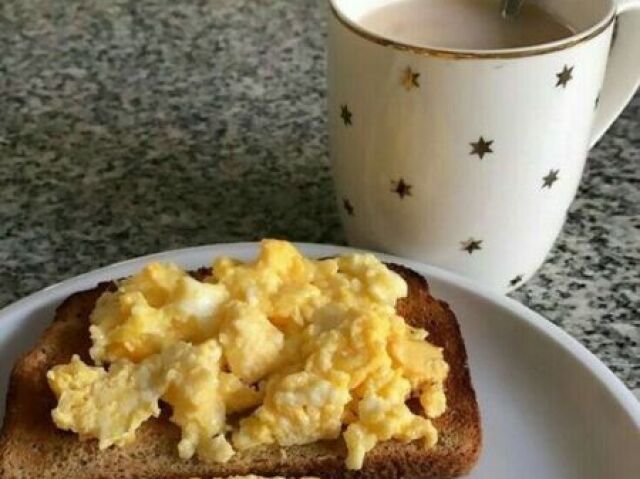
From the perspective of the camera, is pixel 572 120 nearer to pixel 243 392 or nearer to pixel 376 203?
pixel 376 203

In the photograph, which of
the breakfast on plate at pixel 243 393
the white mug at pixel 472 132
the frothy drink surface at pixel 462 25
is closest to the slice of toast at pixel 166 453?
the breakfast on plate at pixel 243 393

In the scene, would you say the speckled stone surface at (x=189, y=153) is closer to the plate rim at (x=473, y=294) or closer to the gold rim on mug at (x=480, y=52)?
the plate rim at (x=473, y=294)

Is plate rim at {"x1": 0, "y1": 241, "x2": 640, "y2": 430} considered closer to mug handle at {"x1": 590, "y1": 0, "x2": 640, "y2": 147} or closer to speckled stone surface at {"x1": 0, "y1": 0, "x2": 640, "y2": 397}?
speckled stone surface at {"x1": 0, "y1": 0, "x2": 640, "y2": 397}

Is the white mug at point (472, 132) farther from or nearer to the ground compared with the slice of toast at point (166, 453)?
farther from the ground

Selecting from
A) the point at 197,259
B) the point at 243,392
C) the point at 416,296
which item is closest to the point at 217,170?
the point at 197,259

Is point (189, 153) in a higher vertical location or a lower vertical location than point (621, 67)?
lower

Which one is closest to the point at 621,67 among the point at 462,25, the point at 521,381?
the point at 462,25

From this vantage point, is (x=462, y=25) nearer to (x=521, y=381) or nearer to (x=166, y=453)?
(x=521, y=381)
